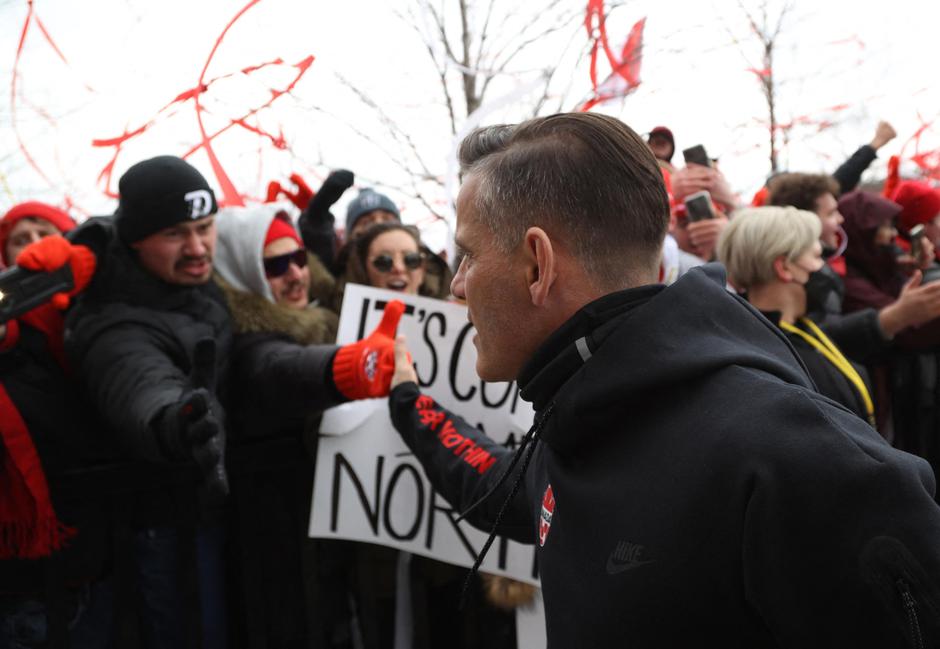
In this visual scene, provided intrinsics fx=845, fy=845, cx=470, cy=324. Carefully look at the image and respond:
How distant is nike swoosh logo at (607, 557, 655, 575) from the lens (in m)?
1.19

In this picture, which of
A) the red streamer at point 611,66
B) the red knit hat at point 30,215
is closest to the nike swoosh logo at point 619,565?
the red streamer at point 611,66

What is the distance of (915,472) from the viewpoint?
109 cm

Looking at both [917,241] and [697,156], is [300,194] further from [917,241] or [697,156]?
[917,241]

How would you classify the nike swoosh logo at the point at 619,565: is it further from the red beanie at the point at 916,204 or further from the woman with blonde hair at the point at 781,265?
the red beanie at the point at 916,204

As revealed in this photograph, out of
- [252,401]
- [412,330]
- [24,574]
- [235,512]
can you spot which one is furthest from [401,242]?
[24,574]

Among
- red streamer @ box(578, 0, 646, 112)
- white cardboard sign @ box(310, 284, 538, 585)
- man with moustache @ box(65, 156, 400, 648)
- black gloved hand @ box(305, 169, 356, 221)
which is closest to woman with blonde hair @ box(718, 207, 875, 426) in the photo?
white cardboard sign @ box(310, 284, 538, 585)

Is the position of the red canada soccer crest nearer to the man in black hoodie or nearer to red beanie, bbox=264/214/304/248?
the man in black hoodie

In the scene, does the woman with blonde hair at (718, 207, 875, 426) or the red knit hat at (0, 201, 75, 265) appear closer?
the woman with blonde hair at (718, 207, 875, 426)

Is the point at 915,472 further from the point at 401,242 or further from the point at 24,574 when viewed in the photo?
the point at 401,242

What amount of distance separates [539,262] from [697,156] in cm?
354

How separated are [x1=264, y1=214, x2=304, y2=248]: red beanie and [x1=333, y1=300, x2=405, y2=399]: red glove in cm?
96

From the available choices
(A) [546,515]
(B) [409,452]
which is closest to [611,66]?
(B) [409,452]

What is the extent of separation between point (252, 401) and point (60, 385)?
2.08 feet

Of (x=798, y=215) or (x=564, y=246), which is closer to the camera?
(x=564, y=246)
